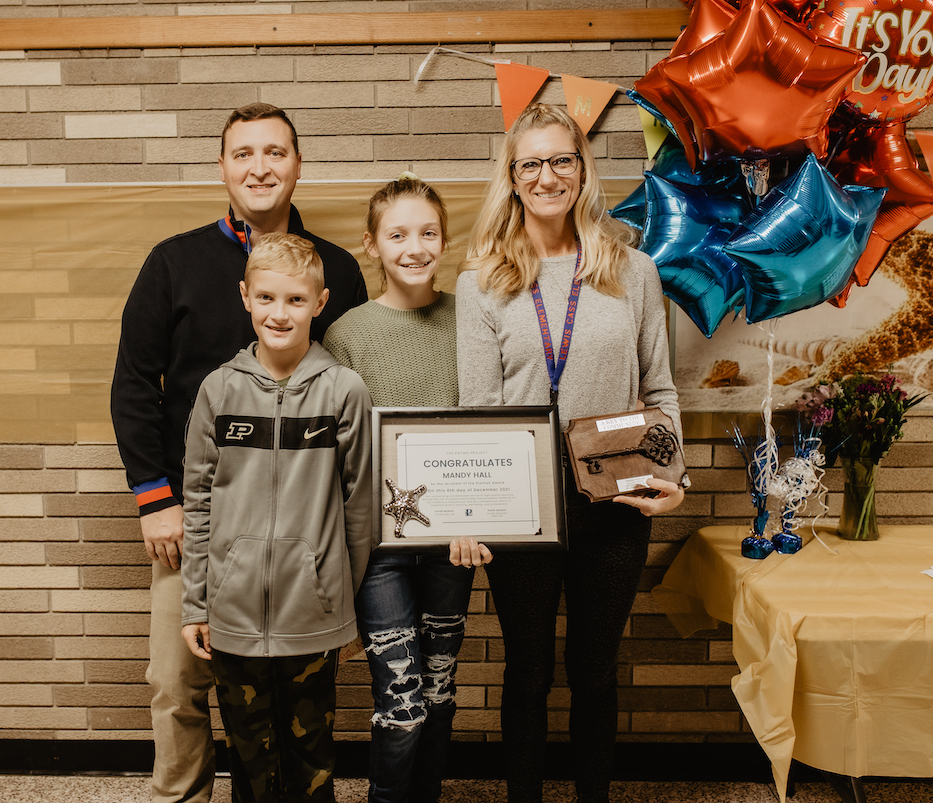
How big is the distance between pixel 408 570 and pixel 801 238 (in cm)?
118

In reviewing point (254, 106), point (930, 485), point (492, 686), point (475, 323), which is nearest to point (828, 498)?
point (930, 485)

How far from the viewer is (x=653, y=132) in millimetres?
1814

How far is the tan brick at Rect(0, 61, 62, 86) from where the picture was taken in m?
2.00

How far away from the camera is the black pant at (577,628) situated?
1451 mm

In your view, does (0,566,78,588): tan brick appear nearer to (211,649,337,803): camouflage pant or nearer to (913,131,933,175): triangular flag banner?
(211,649,337,803): camouflage pant

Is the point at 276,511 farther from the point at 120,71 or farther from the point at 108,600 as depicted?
the point at 120,71

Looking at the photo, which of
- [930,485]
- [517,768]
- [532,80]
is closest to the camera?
[517,768]

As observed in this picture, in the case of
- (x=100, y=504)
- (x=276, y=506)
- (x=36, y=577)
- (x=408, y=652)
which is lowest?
(x=36, y=577)

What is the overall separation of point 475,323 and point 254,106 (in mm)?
881

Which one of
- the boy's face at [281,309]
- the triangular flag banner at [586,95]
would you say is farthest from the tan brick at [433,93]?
the boy's face at [281,309]

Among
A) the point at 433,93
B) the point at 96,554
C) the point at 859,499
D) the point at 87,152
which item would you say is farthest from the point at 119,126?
the point at 859,499

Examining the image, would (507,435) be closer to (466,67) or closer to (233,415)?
(233,415)

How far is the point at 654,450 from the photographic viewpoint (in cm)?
140

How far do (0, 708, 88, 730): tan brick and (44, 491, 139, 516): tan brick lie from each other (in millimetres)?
742
